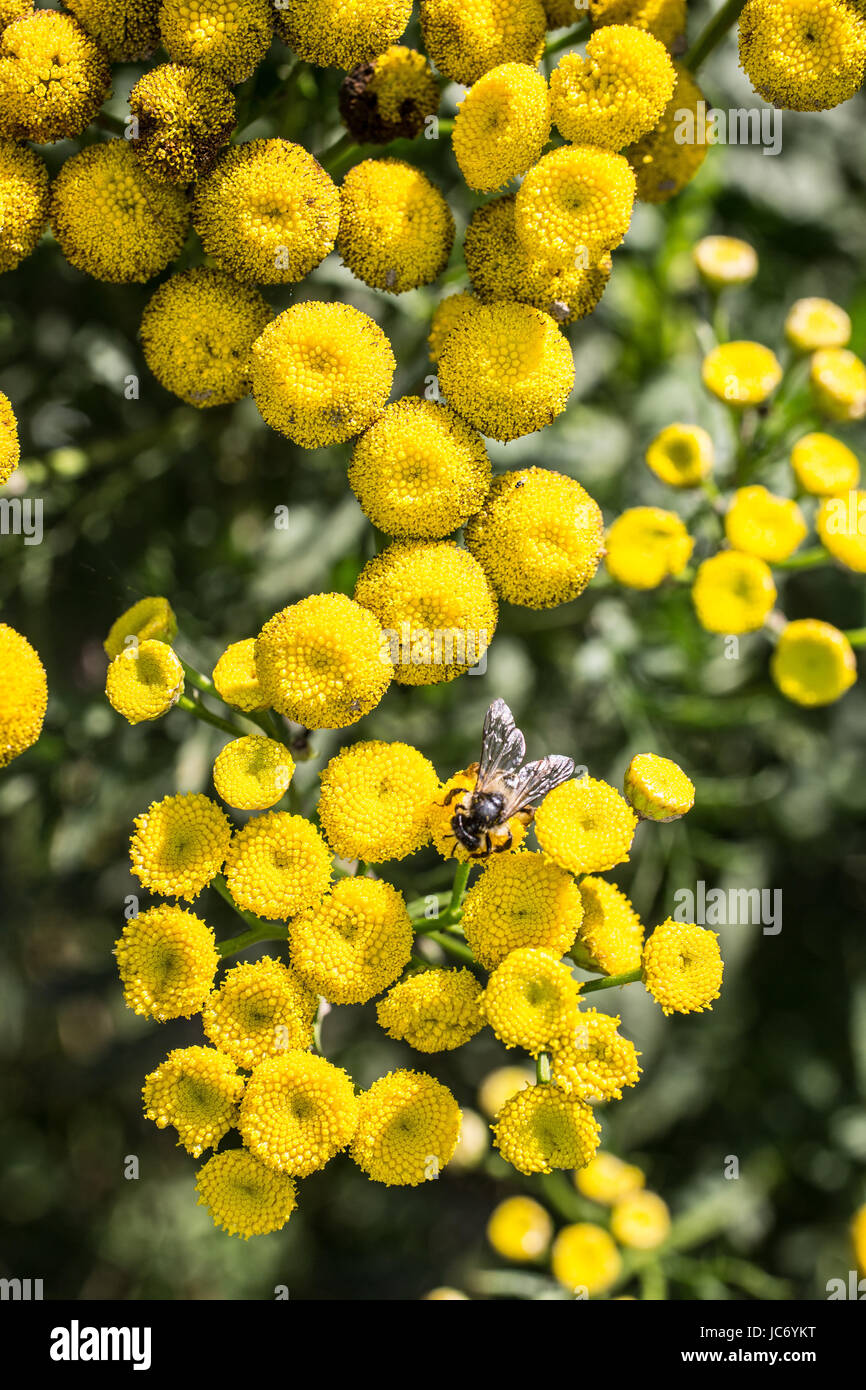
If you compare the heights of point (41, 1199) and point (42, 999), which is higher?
point (42, 999)

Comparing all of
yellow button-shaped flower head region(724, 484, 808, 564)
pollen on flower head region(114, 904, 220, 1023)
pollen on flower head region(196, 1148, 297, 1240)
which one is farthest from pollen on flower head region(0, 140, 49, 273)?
yellow button-shaped flower head region(724, 484, 808, 564)

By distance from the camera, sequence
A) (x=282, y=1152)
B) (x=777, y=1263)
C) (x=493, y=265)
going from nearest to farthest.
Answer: (x=282, y=1152) < (x=493, y=265) < (x=777, y=1263)

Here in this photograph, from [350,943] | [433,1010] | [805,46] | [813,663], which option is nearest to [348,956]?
[350,943]

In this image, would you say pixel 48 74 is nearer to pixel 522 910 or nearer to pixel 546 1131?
pixel 522 910

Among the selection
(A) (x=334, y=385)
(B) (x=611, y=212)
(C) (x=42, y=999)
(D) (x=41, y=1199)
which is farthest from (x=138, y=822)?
(D) (x=41, y=1199)
